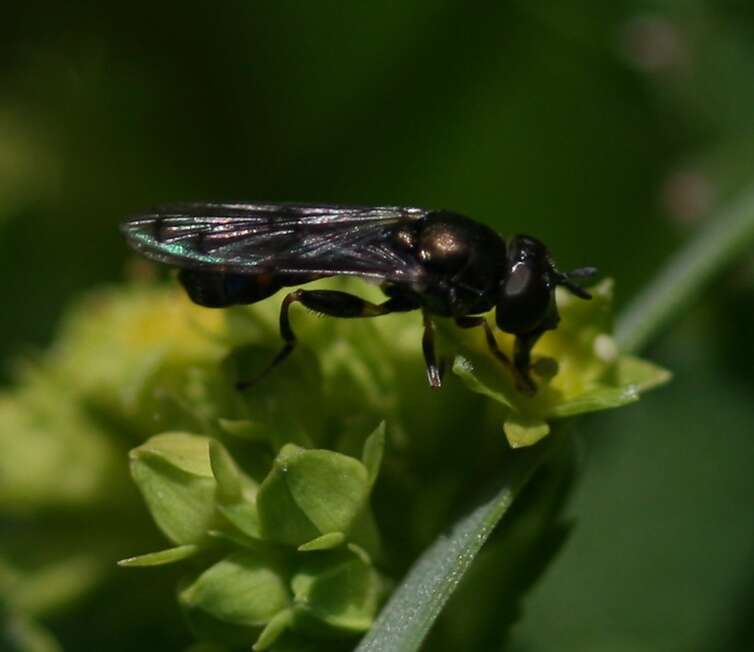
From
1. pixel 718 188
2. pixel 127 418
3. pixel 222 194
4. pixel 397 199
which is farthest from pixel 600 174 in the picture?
pixel 127 418

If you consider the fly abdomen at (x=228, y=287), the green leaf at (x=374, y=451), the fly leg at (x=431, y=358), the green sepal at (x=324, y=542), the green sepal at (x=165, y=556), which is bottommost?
the green sepal at (x=165, y=556)

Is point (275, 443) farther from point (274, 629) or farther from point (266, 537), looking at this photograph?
point (274, 629)

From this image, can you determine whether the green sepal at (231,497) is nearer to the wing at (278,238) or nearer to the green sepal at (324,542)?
the green sepal at (324,542)

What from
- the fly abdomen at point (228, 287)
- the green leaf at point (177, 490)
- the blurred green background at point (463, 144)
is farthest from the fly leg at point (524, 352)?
the blurred green background at point (463, 144)

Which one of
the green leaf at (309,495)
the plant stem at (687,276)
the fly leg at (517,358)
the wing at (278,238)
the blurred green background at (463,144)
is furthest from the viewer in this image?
the blurred green background at (463,144)

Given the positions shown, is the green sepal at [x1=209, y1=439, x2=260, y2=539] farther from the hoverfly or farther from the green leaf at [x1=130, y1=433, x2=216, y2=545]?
the hoverfly

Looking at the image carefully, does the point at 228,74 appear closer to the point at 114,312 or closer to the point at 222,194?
the point at 222,194
